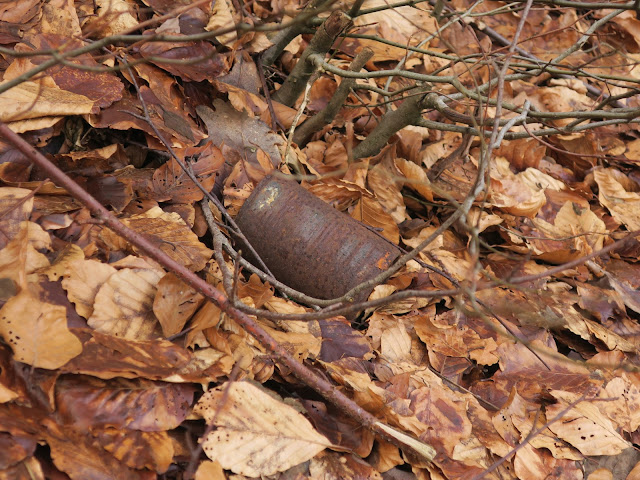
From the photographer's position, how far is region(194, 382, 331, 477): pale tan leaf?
1.24 meters

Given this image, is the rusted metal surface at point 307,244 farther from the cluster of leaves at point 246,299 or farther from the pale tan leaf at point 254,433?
the pale tan leaf at point 254,433

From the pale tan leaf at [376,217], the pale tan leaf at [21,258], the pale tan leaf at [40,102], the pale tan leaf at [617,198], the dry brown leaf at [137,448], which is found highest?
the pale tan leaf at [40,102]

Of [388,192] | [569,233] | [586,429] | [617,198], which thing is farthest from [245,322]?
[617,198]

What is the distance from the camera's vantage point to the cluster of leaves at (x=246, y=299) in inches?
46.9

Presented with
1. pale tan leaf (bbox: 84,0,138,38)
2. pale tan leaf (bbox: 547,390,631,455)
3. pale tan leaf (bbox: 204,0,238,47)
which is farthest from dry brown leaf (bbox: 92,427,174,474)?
pale tan leaf (bbox: 204,0,238,47)

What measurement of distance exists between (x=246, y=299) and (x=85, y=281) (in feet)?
1.47

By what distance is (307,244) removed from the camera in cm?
195

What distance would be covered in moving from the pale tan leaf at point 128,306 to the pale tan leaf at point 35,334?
0.53 feet

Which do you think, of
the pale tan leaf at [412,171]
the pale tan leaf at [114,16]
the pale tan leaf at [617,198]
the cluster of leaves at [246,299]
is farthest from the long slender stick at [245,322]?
the pale tan leaf at [617,198]

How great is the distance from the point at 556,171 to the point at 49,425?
294cm

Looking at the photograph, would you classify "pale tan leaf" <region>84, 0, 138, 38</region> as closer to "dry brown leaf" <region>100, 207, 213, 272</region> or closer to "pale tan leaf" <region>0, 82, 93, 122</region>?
"pale tan leaf" <region>0, 82, 93, 122</region>

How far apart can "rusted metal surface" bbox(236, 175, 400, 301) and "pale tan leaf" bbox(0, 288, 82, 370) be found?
2.88ft

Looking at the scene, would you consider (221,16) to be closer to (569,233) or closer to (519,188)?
(519,188)

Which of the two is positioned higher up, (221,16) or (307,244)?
(221,16)
